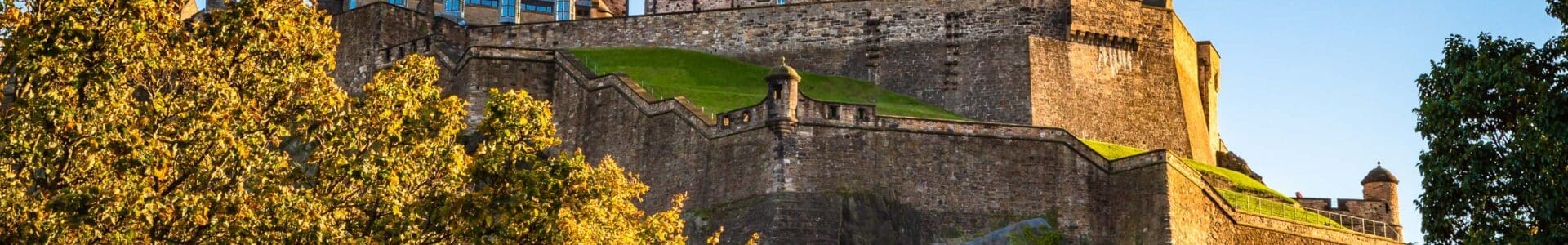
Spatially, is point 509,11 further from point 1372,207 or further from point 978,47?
point 1372,207

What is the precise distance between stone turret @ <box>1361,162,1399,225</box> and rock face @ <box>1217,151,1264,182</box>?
4276 millimetres

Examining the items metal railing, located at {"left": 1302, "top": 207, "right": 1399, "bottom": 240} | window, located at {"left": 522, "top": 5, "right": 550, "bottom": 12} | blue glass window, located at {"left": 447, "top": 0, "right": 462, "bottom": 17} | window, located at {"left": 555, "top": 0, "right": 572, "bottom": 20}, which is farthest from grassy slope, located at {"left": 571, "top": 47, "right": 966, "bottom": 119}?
metal railing, located at {"left": 1302, "top": 207, "right": 1399, "bottom": 240}

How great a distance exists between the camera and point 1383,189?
65062 mm

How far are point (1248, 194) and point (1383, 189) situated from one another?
5.25 meters

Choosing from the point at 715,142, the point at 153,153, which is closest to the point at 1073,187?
the point at 715,142

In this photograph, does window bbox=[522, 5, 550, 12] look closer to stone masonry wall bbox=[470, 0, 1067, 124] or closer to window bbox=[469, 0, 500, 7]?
window bbox=[469, 0, 500, 7]

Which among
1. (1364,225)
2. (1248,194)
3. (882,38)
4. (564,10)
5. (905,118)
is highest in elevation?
(564,10)

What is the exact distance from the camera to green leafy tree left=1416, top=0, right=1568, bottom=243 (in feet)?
99.3

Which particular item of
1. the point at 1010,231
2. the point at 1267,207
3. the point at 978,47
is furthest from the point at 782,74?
the point at 1267,207

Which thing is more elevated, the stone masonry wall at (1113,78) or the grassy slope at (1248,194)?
the stone masonry wall at (1113,78)

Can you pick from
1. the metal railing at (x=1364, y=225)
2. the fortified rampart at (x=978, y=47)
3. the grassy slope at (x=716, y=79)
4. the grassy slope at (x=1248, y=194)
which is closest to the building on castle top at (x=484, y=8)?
the fortified rampart at (x=978, y=47)

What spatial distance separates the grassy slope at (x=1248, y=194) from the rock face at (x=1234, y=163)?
2729 millimetres

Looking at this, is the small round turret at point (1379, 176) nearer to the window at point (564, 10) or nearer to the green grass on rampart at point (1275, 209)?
the green grass on rampart at point (1275, 209)

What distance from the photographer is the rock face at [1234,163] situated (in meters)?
70.1
